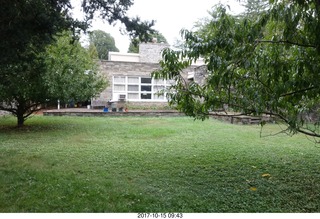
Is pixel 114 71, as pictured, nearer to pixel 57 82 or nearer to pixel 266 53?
pixel 57 82

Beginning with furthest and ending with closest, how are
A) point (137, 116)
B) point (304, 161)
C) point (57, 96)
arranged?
1. point (137, 116)
2. point (57, 96)
3. point (304, 161)

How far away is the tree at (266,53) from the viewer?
270 centimetres

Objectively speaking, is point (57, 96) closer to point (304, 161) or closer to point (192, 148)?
point (192, 148)

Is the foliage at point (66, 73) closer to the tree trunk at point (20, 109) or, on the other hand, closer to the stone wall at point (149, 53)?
the tree trunk at point (20, 109)

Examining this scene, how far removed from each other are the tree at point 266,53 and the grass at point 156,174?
3.99 feet

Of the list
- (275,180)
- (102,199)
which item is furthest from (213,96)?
(102,199)

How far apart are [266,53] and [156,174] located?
255 centimetres

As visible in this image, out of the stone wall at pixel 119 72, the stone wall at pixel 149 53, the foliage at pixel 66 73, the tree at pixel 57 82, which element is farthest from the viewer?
the stone wall at pixel 149 53

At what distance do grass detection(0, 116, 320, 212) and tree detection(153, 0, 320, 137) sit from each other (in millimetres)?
1215

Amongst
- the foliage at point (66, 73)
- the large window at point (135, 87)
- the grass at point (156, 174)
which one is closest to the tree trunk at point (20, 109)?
the foliage at point (66, 73)

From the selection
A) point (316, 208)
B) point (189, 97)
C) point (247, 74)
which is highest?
point (247, 74)

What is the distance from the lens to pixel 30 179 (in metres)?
3.87

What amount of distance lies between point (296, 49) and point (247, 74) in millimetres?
670

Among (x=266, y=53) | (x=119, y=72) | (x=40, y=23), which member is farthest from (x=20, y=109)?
(x=266, y=53)
